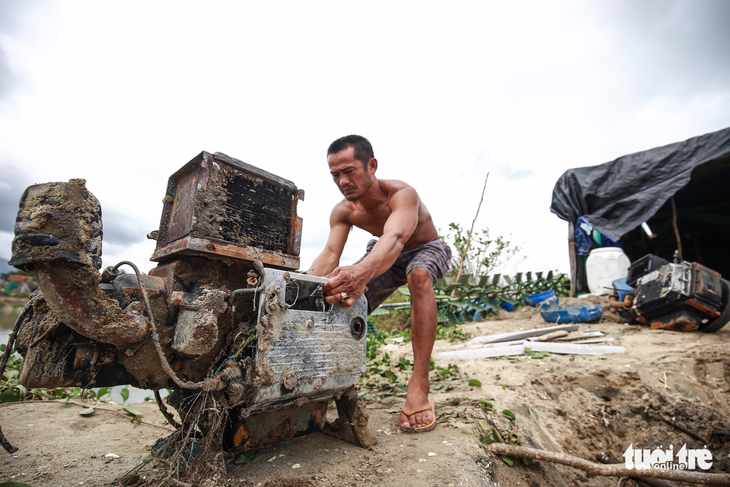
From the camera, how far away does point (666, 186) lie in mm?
5645

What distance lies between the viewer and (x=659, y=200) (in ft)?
18.5

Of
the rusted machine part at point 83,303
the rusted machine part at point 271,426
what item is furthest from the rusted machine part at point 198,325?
the rusted machine part at point 271,426

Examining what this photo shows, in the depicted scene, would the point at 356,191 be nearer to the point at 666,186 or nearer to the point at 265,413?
the point at 265,413

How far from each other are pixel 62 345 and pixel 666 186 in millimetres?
7310

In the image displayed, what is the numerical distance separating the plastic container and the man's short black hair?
17.5 ft

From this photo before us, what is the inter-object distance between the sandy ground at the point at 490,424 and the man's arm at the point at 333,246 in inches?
38.0

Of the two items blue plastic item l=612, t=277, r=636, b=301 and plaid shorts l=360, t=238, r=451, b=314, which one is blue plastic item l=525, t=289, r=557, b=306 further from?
plaid shorts l=360, t=238, r=451, b=314

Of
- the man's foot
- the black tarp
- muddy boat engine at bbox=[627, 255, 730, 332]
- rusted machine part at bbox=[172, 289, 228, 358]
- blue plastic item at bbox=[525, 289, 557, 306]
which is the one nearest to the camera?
rusted machine part at bbox=[172, 289, 228, 358]

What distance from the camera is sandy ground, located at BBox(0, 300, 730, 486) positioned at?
59.1 inches

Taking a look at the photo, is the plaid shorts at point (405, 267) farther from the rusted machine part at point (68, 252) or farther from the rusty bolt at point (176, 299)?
the rusted machine part at point (68, 252)

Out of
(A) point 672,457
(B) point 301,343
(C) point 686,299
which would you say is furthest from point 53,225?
(C) point 686,299

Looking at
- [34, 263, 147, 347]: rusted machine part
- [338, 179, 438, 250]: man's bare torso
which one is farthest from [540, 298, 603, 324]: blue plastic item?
[34, 263, 147, 347]: rusted machine part

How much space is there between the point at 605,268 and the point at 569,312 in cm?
153

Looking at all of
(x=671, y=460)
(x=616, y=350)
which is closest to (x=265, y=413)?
(x=671, y=460)
